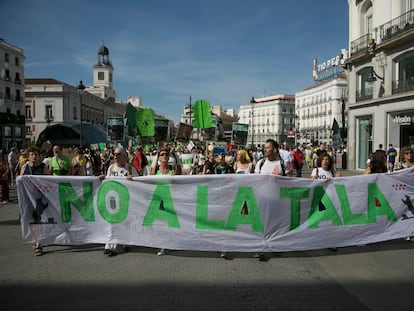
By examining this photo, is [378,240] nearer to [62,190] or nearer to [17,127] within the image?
[62,190]

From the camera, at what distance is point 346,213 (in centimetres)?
525

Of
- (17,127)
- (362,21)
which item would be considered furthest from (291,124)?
(362,21)

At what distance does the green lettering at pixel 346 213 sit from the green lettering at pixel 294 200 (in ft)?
2.19

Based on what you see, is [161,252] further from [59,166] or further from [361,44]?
[361,44]

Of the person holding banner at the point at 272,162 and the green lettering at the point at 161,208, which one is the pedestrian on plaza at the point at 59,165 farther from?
the person holding banner at the point at 272,162

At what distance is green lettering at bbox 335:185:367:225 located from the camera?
525cm

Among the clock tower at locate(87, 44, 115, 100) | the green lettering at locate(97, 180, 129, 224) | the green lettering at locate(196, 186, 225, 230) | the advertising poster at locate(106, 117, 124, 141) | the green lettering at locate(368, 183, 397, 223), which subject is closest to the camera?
the green lettering at locate(196, 186, 225, 230)

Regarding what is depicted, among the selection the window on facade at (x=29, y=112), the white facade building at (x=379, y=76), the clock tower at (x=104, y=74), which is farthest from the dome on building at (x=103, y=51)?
the white facade building at (x=379, y=76)

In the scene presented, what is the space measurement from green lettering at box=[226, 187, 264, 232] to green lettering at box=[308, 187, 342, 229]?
0.86 metres

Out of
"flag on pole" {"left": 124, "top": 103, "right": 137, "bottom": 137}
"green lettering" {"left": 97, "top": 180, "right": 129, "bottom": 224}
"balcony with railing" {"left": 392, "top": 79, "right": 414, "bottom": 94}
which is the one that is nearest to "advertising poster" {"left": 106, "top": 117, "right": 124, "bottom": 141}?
"flag on pole" {"left": 124, "top": 103, "right": 137, "bottom": 137}

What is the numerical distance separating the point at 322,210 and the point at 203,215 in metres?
1.90

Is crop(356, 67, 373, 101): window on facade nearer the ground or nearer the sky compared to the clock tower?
nearer the ground

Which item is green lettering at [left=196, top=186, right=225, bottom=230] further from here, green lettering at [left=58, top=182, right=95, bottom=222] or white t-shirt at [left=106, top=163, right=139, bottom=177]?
green lettering at [left=58, top=182, right=95, bottom=222]

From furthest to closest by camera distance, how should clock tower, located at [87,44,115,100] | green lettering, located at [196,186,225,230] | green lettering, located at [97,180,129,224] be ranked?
1. clock tower, located at [87,44,115,100]
2. green lettering, located at [97,180,129,224]
3. green lettering, located at [196,186,225,230]
